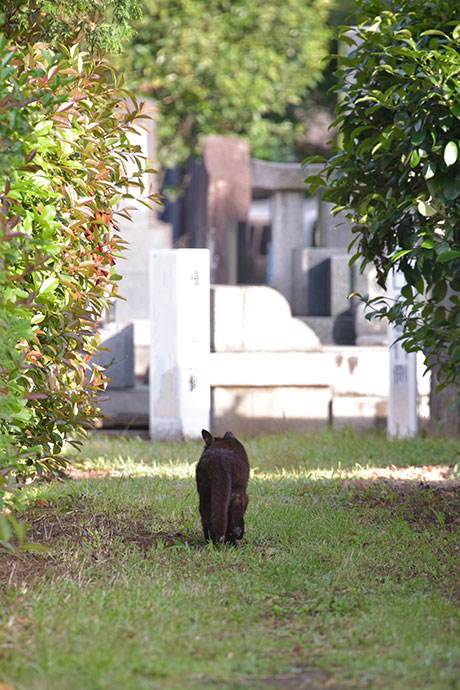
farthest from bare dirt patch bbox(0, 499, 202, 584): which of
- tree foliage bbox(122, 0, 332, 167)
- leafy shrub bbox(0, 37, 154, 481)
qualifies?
tree foliage bbox(122, 0, 332, 167)

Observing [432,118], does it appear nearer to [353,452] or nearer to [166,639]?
[166,639]

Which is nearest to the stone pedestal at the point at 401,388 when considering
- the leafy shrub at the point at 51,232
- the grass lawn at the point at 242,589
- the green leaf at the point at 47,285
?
the grass lawn at the point at 242,589

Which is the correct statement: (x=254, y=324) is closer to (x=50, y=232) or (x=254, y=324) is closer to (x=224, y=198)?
(x=50, y=232)

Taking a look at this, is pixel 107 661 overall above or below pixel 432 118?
below

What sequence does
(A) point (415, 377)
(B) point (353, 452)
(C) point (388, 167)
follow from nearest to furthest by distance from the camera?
1. (C) point (388, 167)
2. (B) point (353, 452)
3. (A) point (415, 377)

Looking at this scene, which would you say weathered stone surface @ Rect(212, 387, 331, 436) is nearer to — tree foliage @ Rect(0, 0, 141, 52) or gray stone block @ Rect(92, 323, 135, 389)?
gray stone block @ Rect(92, 323, 135, 389)

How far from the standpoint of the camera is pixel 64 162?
4.57 m

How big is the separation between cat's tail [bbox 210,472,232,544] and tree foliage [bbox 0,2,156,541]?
36.7 inches

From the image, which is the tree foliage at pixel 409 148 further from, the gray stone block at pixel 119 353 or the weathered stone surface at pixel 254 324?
the gray stone block at pixel 119 353

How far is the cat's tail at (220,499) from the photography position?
4582mm

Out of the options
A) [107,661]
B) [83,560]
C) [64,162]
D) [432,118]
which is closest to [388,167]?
[432,118]

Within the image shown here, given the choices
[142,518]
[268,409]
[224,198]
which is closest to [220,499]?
[142,518]

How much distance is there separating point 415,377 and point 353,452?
1.30 metres

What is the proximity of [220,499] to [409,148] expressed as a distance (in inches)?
87.7
